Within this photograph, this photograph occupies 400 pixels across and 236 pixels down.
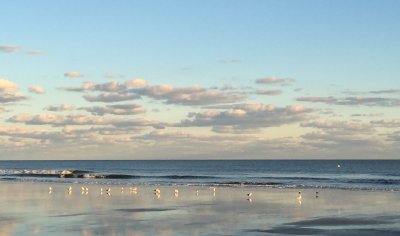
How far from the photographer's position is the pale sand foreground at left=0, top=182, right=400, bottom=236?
86.1 ft

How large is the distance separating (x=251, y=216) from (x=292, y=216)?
2325 millimetres

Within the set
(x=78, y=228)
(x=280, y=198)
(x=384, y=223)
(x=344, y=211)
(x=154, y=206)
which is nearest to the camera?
(x=78, y=228)

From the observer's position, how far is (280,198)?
4409 centimetres

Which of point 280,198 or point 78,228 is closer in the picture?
point 78,228

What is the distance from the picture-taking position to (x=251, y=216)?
31.4 meters

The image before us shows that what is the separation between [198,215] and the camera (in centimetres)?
3191

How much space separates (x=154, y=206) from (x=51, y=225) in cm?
1071

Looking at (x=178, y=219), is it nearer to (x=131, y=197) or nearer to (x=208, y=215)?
(x=208, y=215)

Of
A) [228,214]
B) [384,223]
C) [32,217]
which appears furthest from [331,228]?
[32,217]

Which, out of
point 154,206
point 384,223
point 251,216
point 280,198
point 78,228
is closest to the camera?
point 78,228

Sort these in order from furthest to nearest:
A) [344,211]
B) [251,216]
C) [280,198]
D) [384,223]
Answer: [280,198] → [344,211] → [251,216] → [384,223]

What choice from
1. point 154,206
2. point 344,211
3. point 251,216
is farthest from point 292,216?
point 154,206

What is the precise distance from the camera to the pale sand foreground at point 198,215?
86.1ft

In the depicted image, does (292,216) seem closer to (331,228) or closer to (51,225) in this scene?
(331,228)
